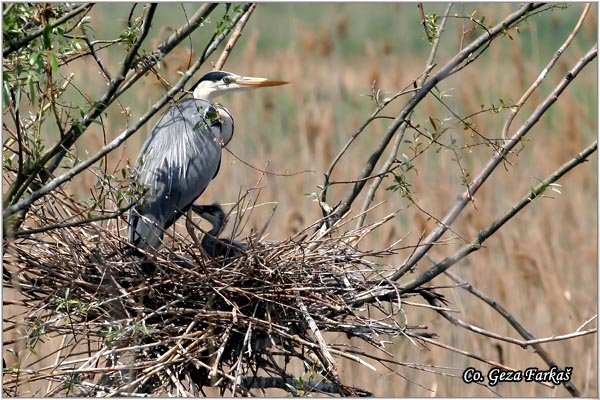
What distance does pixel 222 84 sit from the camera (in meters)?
4.08

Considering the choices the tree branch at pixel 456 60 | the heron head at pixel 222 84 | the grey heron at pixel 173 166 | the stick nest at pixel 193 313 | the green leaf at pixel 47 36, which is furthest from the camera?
the heron head at pixel 222 84

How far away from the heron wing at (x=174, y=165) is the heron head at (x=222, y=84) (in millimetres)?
308

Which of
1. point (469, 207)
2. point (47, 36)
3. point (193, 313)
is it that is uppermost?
point (469, 207)

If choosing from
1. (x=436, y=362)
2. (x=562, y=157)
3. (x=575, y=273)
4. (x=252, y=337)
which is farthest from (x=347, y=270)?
(x=562, y=157)

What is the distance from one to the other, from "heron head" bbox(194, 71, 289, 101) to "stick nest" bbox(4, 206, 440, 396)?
125cm

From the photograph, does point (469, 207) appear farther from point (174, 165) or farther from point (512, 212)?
point (512, 212)

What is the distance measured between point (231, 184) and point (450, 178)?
1.35 metres

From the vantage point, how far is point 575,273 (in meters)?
5.51

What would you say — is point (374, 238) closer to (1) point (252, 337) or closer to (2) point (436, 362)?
(2) point (436, 362)

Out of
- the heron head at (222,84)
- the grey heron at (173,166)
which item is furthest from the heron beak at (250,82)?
the grey heron at (173,166)

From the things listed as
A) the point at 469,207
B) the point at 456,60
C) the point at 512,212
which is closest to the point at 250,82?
the point at 456,60

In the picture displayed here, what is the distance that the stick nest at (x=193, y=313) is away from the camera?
2.49m

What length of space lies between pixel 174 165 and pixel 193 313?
96cm

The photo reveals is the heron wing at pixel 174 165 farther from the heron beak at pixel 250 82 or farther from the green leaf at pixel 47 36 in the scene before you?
the green leaf at pixel 47 36
